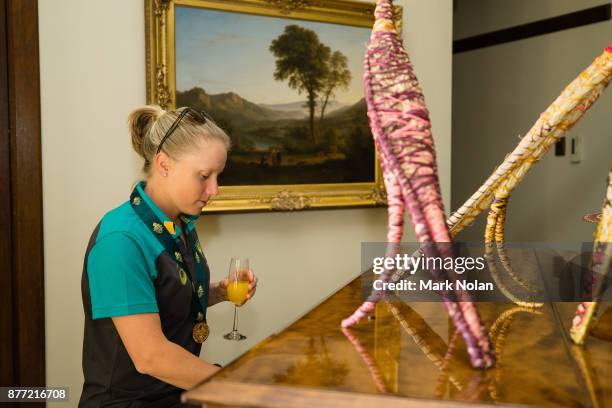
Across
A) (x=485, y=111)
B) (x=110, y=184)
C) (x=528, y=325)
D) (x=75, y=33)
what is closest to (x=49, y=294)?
(x=110, y=184)

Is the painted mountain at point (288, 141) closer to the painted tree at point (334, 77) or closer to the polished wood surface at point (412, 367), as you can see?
the painted tree at point (334, 77)

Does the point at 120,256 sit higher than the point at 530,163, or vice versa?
the point at 530,163

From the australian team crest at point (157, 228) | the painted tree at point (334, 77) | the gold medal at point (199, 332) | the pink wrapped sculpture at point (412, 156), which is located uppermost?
the painted tree at point (334, 77)

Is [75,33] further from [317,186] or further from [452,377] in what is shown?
[452,377]

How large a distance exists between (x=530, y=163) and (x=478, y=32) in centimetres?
507

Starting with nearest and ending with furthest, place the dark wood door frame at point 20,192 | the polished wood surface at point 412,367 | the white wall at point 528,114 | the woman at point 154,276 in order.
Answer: the polished wood surface at point 412,367, the woman at point 154,276, the dark wood door frame at point 20,192, the white wall at point 528,114

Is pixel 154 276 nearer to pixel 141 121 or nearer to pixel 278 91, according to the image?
pixel 141 121

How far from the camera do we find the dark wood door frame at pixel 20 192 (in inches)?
113

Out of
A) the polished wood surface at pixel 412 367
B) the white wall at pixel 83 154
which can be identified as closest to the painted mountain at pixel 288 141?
the white wall at pixel 83 154

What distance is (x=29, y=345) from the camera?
2955 mm

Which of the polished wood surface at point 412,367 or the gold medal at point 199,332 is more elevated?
the polished wood surface at point 412,367

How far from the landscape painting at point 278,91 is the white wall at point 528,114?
204 cm

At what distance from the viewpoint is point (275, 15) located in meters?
3.49

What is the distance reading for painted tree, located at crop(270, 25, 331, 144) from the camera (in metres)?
3.53
